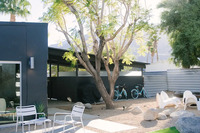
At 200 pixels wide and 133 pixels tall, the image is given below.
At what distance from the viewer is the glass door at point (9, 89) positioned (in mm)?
7430

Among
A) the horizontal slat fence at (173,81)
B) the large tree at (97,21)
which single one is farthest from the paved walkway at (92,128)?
the horizontal slat fence at (173,81)

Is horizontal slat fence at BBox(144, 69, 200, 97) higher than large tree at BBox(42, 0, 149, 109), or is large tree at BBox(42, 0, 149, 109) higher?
→ large tree at BBox(42, 0, 149, 109)

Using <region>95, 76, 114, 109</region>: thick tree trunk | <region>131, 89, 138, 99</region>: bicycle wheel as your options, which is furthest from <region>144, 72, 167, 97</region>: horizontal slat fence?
<region>95, 76, 114, 109</region>: thick tree trunk

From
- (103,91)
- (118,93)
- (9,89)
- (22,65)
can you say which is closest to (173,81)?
(118,93)

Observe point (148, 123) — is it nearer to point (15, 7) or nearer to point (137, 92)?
point (137, 92)

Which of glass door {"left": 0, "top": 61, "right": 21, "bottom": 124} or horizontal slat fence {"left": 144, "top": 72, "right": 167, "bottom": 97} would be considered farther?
horizontal slat fence {"left": 144, "top": 72, "right": 167, "bottom": 97}

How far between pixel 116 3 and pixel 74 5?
218 centimetres

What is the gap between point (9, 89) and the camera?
296 inches

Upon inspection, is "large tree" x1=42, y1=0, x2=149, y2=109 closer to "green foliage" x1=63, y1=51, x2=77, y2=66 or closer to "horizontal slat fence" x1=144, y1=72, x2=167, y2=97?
"green foliage" x1=63, y1=51, x2=77, y2=66

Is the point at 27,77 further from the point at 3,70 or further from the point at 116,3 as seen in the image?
the point at 116,3

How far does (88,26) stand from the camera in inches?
426

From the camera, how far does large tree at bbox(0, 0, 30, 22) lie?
773 inches

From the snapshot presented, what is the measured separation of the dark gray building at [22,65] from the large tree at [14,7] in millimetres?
12695

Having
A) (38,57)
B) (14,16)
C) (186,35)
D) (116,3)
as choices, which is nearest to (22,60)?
(38,57)
